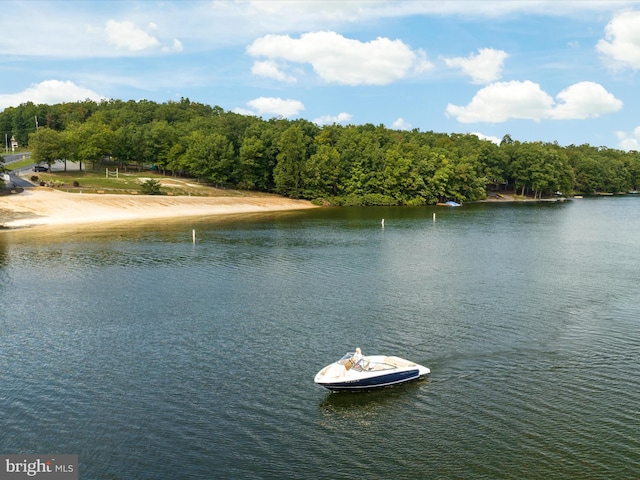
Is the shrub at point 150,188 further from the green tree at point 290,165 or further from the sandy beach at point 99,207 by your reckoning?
the green tree at point 290,165

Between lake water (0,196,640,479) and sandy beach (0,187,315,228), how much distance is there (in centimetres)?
3268

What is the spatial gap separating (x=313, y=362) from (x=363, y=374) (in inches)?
215

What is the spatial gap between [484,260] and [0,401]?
63.8 meters

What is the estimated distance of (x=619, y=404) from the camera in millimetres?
32188

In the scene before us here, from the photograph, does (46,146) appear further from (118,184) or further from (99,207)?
(99,207)

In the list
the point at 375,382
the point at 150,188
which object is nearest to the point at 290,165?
the point at 150,188

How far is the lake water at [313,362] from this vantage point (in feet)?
89.2

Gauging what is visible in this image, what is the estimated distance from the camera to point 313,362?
128ft

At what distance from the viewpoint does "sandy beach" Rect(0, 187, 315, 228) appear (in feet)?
366

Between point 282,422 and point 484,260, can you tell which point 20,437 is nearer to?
point 282,422

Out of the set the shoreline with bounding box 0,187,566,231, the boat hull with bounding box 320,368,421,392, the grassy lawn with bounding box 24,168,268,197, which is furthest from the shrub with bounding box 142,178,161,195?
the boat hull with bounding box 320,368,421,392

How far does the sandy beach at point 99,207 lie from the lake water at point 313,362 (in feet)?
107

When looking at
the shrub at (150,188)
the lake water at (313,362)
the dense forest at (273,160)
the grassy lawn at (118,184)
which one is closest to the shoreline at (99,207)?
the shrub at (150,188)

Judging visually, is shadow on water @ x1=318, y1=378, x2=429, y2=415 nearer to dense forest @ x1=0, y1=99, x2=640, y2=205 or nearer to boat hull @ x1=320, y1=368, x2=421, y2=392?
boat hull @ x1=320, y1=368, x2=421, y2=392
